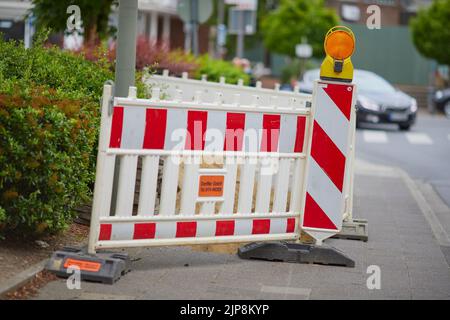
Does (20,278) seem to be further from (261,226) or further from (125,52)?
(125,52)

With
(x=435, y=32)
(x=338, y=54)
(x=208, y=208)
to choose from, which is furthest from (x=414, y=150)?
(x=435, y=32)

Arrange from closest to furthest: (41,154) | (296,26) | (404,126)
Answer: (41,154), (404,126), (296,26)

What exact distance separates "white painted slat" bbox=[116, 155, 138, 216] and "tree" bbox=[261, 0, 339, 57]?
50.8 metres

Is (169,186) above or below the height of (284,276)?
above

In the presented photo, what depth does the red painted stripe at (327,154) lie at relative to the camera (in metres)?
8.06

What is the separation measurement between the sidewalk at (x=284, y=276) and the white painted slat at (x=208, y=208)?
383 mm

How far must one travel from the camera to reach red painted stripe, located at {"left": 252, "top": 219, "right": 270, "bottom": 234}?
26.4 feet

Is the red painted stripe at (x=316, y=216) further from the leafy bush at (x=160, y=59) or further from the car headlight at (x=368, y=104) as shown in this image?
the car headlight at (x=368, y=104)

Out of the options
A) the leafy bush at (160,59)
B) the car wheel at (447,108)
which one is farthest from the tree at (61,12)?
the car wheel at (447,108)

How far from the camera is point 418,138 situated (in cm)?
2683

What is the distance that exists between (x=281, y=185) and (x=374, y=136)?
18.8m

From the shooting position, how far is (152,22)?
48625mm

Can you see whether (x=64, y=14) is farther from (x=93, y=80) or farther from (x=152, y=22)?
(x=152, y=22)
